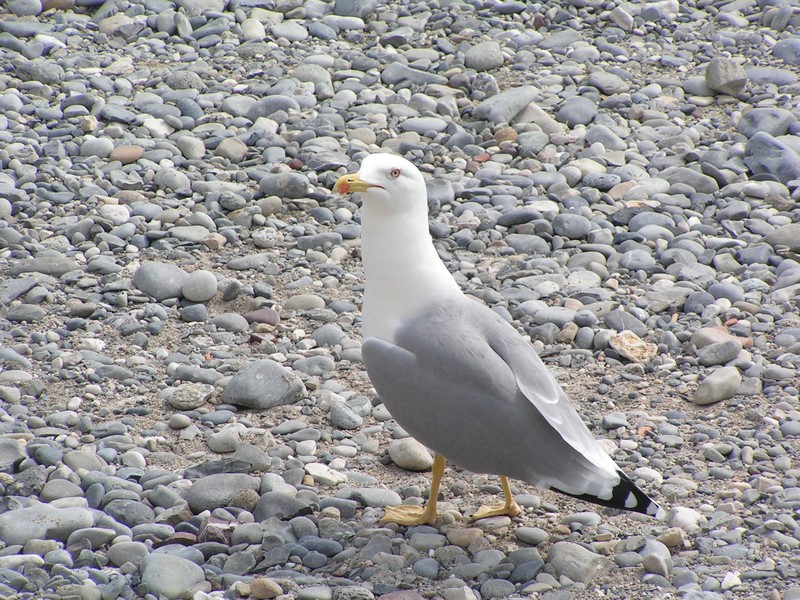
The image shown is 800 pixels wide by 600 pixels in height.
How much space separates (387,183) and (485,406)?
850mm

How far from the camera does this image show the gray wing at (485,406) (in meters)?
3.58

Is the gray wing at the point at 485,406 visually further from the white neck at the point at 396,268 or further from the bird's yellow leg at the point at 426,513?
the bird's yellow leg at the point at 426,513

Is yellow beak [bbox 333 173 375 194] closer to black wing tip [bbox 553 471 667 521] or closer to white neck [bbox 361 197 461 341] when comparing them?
white neck [bbox 361 197 461 341]

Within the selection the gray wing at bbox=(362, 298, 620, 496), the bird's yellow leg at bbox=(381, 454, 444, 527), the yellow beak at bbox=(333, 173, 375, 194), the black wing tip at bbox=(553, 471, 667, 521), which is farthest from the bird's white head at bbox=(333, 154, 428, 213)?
the black wing tip at bbox=(553, 471, 667, 521)

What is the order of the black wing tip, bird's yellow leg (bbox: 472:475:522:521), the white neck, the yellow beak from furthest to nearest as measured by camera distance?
bird's yellow leg (bbox: 472:475:522:521)
the white neck
the yellow beak
the black wing tip

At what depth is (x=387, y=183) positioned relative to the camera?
3717 mm

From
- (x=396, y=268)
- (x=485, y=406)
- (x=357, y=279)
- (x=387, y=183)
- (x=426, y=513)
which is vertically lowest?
(x=357, y=279)

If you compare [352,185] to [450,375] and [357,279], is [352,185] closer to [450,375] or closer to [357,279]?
[450,375]

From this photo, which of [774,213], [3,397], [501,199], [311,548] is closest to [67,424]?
[3,397]

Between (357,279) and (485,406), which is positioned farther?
(357,279)

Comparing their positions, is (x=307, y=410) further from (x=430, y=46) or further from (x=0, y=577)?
(x=430, y=46)

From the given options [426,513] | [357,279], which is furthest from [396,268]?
[357,279]

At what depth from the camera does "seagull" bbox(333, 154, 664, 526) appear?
358 centimetres

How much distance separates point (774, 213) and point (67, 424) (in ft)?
13.5
